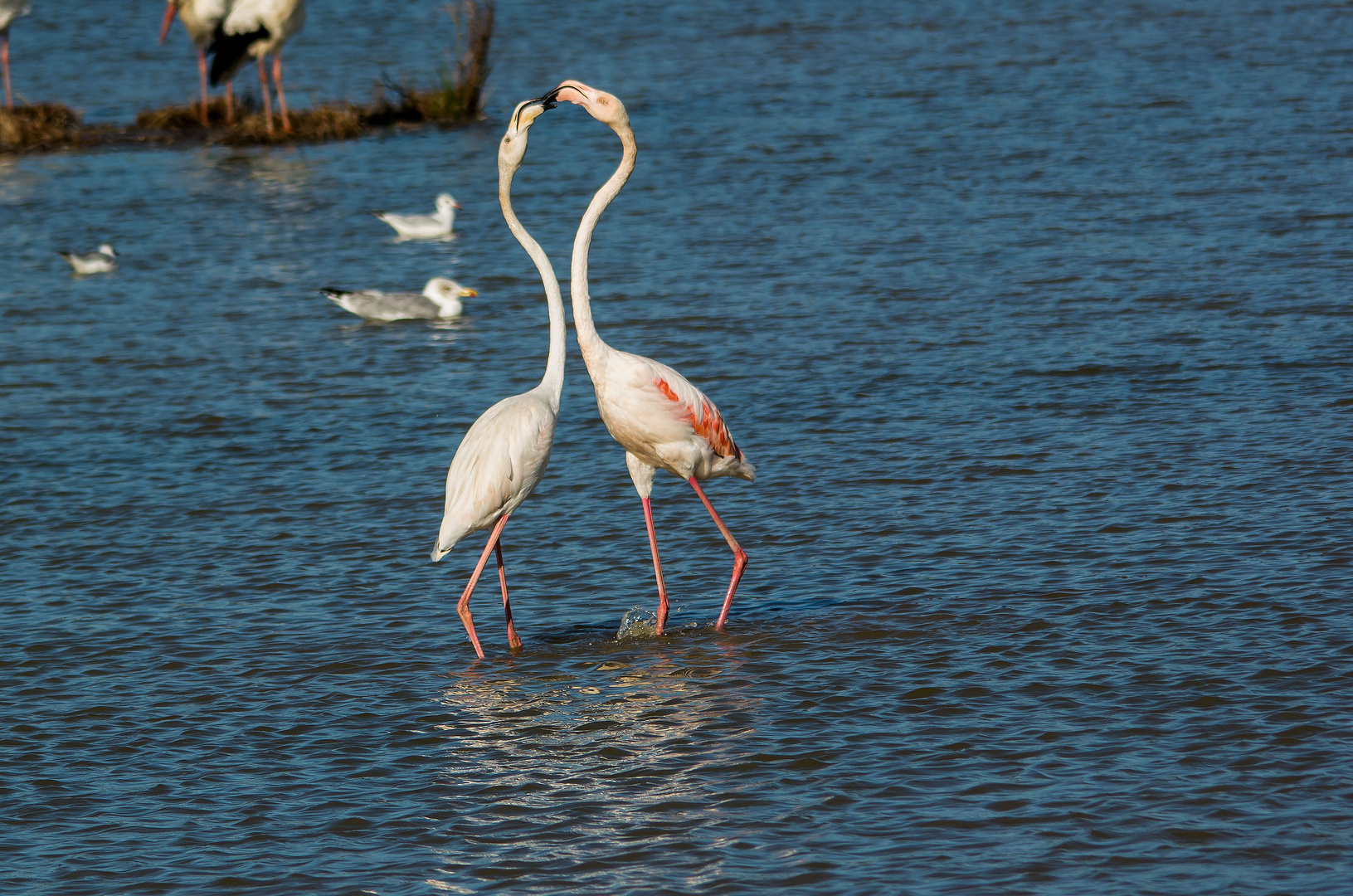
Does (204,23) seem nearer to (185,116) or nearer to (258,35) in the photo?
(185,116)

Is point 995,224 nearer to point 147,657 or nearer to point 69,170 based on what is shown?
point 147,657

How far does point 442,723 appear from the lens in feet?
20.7

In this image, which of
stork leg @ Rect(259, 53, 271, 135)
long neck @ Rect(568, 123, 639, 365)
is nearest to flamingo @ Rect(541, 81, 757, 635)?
long neck @ Rect(568, 123, 639, 365)

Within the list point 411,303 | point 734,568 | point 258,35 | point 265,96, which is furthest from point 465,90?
point 734,568

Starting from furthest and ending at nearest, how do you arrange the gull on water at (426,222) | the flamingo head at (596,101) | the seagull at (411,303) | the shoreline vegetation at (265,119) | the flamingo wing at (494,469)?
1. the shoreline vegetation at (265,119)
2. the gull on water at (426,222)
3. the seagull at (411,303)
4. the flamingo head at (596,101)
5. the flamingo wing at (494,469)

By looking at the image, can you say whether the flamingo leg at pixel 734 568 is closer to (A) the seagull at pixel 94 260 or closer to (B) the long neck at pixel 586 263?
(B) the long neck at pixel 586 263

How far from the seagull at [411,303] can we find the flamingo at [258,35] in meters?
8.57

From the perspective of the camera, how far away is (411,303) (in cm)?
1280

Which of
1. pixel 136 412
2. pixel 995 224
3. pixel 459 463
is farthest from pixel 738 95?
pixel 459 463

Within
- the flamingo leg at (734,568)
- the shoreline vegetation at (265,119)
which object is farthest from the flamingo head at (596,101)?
the shoreline vegetation at (265,119)

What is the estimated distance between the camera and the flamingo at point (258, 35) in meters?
20.6

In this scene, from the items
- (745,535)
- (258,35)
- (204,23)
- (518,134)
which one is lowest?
(745,535)

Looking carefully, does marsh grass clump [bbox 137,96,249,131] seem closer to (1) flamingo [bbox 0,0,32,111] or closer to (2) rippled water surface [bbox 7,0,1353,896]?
(1) flamingo [bbox 0,0,32,111]

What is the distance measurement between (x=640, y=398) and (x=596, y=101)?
3.96ft
